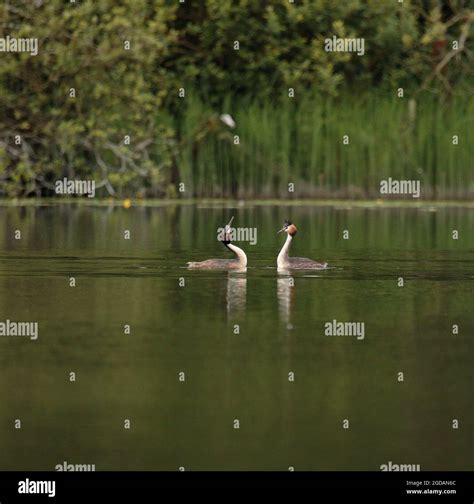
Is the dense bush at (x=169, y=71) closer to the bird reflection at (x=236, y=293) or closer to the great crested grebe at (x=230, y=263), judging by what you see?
the great crested grebe at (x=230, y=263)

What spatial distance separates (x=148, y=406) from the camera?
11227 mm

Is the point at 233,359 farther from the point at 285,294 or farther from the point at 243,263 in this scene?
the point at 243,263

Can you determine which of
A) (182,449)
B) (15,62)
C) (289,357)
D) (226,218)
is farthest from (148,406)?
(15,62)

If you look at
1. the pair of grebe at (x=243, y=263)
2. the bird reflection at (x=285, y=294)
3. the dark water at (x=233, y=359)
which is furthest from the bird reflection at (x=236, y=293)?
the bird reflection at (x=285, y=294)

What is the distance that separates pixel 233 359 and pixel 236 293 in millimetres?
5085

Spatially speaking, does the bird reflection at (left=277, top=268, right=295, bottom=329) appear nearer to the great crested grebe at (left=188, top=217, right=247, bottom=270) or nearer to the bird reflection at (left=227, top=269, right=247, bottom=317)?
the bird reflection at (left=227, top=269, right=247, bottom=317)

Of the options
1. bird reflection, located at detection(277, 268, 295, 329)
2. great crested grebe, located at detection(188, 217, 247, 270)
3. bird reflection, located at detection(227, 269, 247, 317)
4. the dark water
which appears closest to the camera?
the dark water

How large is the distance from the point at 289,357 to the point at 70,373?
1.85m

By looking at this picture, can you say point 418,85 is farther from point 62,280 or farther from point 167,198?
point 62,280

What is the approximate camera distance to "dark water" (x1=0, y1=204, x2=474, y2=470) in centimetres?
1017

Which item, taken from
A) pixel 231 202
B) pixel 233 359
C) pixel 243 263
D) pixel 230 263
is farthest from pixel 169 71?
pixel 233 359

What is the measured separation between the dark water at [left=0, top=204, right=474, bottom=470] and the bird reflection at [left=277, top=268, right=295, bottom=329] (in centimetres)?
3

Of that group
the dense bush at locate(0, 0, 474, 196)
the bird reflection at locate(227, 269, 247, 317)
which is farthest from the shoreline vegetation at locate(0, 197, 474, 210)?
the bird reflection at locate(227, 269, 247, 317)

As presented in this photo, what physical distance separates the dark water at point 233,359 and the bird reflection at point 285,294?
3 cm
